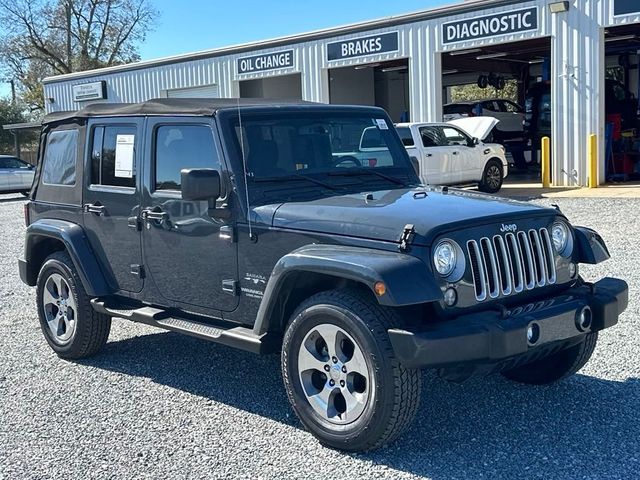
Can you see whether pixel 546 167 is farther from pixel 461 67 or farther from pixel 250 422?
pixel 250 422

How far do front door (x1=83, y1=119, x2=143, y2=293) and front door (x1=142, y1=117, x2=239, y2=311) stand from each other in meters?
0.14

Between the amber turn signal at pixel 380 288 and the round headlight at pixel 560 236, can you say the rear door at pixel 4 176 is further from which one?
the amber turn signal at pixel 380 288

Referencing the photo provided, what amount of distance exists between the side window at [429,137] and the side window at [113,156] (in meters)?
11.2

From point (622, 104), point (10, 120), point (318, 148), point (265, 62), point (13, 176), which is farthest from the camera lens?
point (10, 120)

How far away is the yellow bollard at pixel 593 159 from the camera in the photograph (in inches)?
679

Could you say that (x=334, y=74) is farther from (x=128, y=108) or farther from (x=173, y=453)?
(x=173, y=453)

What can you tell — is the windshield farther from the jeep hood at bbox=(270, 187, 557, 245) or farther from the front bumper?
the front bumper

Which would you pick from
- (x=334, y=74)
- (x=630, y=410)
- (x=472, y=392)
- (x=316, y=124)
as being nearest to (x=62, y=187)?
(x=316, y=124)

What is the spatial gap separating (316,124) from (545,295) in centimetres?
187

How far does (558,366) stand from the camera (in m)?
4.89

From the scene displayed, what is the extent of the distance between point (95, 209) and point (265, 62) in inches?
→ 719

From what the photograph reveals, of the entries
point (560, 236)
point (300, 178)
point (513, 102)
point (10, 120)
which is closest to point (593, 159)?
point (513, 102)

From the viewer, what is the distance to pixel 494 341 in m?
3.76

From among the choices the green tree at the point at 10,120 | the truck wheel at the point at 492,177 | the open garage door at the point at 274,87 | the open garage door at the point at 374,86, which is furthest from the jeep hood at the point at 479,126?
the green tree at the point at 10,120
